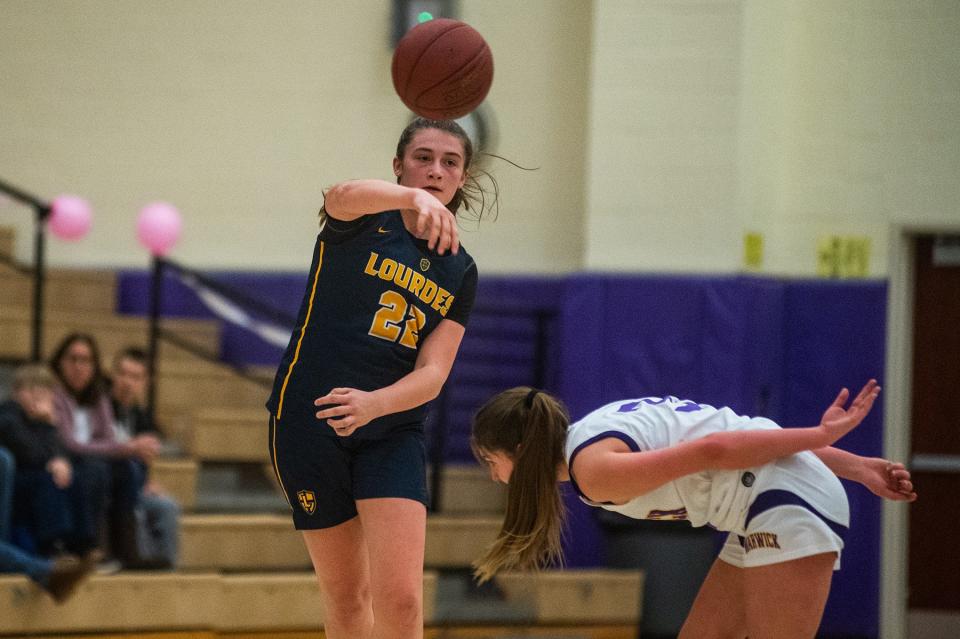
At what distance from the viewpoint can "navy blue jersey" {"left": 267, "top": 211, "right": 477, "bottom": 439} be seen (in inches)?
115


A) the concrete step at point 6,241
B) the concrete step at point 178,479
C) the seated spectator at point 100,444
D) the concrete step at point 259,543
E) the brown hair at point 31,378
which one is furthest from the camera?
the concrete step at point 6,241

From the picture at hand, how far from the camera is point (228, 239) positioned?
301 inches

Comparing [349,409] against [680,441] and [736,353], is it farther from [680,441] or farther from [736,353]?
[736,353]

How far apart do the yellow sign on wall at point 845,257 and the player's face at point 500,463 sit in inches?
174

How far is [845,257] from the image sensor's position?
7012 millimetres

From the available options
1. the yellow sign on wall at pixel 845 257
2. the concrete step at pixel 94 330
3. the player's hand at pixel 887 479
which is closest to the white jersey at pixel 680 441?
the player's hand at pixel 887 479

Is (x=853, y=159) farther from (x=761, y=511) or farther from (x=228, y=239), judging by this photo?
(x=761, y=511)

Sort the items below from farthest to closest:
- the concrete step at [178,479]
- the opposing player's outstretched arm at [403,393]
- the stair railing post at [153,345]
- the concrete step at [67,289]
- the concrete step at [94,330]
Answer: the concrete step at [67,289] < the concrete step at [94,330] < the stair railing post at [153,345] < the concrete step at [178,479] < the opposing player's outstretched arm at [403,393]

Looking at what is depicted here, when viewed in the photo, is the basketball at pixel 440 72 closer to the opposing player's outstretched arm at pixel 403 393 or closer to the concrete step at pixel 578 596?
the opposing player's outstretched arm at pixel 403 393

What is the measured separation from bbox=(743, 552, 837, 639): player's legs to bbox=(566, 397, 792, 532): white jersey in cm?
15

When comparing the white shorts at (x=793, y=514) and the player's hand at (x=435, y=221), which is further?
the white shorts at (x=793, y=514)

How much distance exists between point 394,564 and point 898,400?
476 cm

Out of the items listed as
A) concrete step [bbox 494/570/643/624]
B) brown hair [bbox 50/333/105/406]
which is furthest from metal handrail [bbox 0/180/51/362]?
concrete step [bbox 494/570/643/624]

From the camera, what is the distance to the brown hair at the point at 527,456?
288 centimetres
